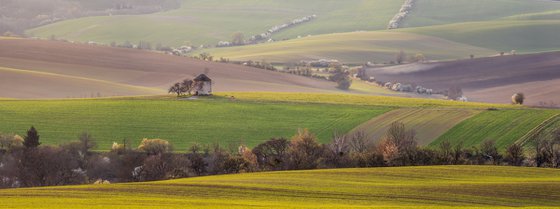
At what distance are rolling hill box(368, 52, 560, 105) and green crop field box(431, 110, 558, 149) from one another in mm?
20244

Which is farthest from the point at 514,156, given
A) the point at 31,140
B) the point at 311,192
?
the point at 31,140

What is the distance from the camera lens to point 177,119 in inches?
3051

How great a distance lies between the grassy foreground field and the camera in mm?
38375

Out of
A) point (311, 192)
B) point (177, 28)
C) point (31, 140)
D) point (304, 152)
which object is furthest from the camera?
point (177, 28)

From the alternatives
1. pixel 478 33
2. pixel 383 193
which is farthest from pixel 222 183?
pixel 478 33

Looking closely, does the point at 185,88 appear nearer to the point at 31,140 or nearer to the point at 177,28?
the point at 31,140

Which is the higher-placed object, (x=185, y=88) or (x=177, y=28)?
(x=177, y=28)

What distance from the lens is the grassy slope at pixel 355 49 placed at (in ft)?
487

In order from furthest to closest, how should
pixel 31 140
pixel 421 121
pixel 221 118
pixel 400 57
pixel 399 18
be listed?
pixel 399 18 < pixel 400 57 < pixel 221 118 < pixel 421 121 < pixel 31 140

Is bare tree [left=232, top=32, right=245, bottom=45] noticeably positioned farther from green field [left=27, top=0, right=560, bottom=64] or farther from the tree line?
the tree line

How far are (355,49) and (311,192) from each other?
113m

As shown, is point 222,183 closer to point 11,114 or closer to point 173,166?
point 173,166

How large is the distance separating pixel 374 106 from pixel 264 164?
24.9 m

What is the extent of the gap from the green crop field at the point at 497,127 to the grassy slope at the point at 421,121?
28.1 inches
